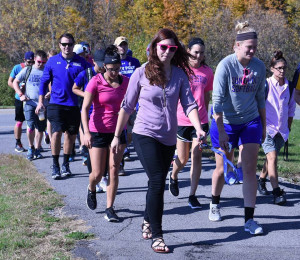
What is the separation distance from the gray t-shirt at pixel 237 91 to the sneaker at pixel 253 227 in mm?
993

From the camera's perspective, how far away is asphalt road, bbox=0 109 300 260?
200 inches

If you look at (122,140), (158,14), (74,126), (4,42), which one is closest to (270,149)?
(122,140)

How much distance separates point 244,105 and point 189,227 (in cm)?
137

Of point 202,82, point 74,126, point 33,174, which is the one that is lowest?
point 33,174

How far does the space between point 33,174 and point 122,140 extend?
326cm

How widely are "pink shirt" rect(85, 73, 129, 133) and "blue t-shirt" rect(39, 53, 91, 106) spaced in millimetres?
2446

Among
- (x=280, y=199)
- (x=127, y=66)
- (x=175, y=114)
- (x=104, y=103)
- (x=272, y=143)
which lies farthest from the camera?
(x=127, y=66)

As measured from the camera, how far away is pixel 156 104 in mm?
5117

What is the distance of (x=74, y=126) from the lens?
8.98 m

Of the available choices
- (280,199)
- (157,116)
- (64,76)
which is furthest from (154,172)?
(64,76)

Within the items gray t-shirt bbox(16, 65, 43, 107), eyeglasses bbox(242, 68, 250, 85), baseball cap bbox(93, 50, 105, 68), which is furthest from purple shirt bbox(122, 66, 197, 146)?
gray t-shirt bbox(16, 65, 43, 107)

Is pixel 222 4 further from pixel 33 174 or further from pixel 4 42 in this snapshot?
pixel 33 174

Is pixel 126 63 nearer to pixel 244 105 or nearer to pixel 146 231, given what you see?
pixel 244 105

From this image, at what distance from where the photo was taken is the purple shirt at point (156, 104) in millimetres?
5109
